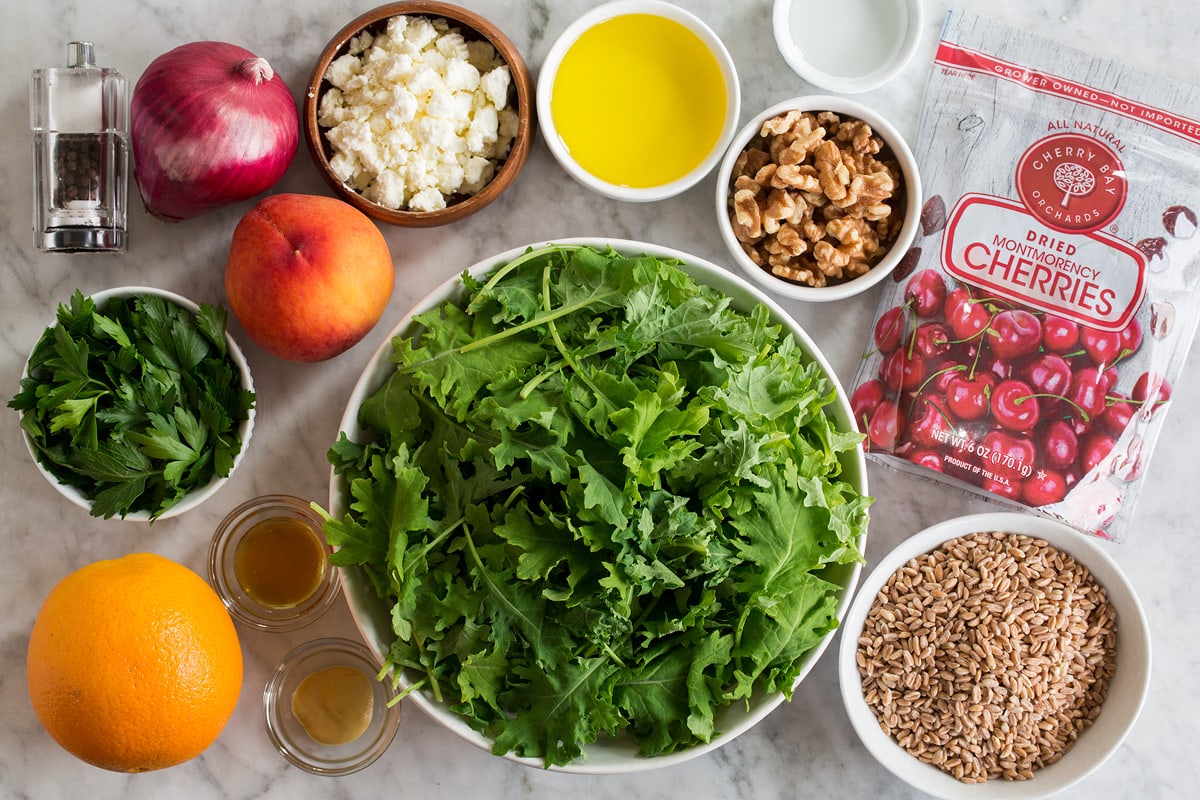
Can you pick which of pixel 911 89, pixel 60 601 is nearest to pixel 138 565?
pixel 60 601

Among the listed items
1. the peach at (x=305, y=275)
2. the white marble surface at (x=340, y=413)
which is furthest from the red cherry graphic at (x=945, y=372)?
the peach at (x=305, y=275)

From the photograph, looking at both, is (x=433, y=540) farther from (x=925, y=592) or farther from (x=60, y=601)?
(x=925, y=592)

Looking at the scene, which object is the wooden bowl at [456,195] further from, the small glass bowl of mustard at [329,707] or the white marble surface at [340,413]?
the small glass bowl of mustard at [329,707]

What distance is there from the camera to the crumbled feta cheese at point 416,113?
1.30 m

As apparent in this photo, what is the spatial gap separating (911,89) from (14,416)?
1.46 m

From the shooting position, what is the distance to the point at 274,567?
143 cm

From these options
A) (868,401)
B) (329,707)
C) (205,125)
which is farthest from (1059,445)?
(205,125)

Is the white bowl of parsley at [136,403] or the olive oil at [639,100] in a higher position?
the olive oil at [639,100]

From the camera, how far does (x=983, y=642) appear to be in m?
1.37

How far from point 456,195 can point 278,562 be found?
608 millimetres

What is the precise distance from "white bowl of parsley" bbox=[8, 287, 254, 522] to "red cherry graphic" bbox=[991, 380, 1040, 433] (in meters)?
1.09

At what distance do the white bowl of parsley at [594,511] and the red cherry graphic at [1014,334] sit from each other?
388 mm

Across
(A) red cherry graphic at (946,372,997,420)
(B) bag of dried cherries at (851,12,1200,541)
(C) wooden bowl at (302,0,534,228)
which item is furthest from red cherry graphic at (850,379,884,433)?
(C) wooden bowl at (302,0,534,228)

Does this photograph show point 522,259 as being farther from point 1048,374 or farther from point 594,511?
point 1048,374
